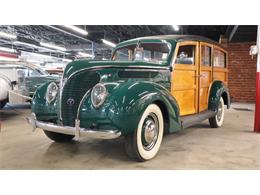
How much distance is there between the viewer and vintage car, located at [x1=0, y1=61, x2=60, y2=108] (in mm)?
5391

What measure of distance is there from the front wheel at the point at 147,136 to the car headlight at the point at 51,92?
3.53ft

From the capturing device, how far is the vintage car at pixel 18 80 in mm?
5391

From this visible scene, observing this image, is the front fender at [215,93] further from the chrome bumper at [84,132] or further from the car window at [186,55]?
the chrome bumper at [84,132]

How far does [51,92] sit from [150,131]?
1267 mm

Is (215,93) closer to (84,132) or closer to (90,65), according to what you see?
(90,65)

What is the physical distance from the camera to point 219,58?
4852mm

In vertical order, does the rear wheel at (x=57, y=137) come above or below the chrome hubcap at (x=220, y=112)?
below

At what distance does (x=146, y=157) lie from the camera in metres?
2.82

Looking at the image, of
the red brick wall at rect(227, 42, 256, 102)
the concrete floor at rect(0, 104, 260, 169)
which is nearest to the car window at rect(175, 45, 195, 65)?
the concrete floor at rect(0, 104, 260, 169)

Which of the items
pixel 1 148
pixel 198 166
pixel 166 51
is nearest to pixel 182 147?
pixel 198 166

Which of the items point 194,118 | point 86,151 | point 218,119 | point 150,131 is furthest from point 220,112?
point 86,151

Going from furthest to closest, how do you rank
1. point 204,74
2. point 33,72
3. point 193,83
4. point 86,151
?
1. point 33,72
2. point 204,74
3. point 193,83
4. point 86,151

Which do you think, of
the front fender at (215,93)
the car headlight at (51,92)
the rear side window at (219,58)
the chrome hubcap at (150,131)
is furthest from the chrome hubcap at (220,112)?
the car headlight at (51,92)
